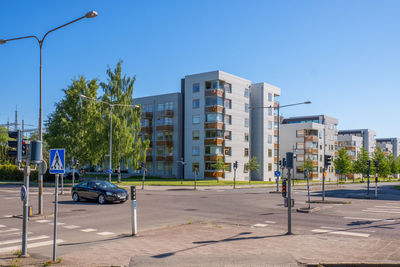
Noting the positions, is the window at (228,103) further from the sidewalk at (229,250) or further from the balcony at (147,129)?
the sidewalk at (229,250)

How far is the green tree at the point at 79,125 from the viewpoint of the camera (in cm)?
4841

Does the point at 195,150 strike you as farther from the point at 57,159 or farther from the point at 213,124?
the point at 57,159

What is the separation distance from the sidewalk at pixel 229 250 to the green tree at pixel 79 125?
37.6 m

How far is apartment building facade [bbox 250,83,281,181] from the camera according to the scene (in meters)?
71.0

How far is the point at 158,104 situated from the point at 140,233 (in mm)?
60171

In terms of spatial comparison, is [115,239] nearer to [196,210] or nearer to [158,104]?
[196,210]

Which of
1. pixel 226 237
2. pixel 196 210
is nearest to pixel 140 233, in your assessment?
pixel 226 237

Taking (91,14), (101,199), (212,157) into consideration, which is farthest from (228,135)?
(91,14)

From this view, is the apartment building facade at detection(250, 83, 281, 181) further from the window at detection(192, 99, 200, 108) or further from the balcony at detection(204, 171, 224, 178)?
the window at detection(192, 99, 200, 108)

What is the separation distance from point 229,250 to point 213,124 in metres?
53.2

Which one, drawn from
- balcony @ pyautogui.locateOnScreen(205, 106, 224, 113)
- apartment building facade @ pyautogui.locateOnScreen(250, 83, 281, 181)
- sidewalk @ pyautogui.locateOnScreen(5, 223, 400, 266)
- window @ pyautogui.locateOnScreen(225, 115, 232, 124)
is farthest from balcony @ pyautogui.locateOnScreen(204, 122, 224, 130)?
sidewalk @ pyautogui.locateOnScreen(5, 223, 400, 266)

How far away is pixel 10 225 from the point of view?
47.2ft

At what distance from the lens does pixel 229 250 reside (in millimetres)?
9781

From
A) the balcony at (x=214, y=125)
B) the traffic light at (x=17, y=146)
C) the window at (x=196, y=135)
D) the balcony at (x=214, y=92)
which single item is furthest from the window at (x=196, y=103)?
the traffic light at (x=17, y=146)
